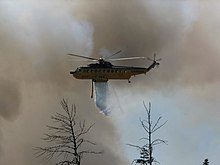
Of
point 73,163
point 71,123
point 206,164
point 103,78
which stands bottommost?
point 73,163

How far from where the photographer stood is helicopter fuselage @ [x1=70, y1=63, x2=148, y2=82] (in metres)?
92.9

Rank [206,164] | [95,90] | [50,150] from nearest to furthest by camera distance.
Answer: [50,150] → [206,164] → [95,90]

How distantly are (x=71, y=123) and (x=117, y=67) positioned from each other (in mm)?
73906

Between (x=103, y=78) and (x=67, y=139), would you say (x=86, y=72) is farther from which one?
(x=67, y=139)

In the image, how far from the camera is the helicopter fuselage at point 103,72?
9294 cm

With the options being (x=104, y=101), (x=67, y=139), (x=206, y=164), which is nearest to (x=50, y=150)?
(x=67, y=139)

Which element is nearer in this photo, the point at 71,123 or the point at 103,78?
the point at 71,123

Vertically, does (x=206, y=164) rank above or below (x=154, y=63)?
below

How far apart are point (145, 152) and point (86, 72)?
224 ft

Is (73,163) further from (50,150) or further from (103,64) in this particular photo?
(103,64)

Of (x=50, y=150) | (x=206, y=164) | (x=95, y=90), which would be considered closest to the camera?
(x=50, y=150)

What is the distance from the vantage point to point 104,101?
114m

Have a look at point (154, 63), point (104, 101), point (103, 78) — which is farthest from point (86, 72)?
point (104, 101)

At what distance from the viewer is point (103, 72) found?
306 feet
